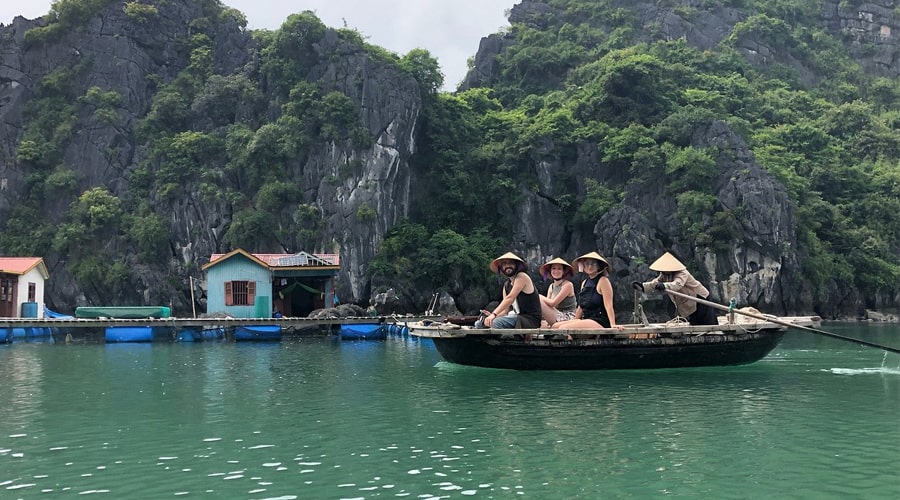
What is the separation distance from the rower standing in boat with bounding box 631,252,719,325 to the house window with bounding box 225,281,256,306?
24.8m

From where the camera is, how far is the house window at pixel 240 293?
36719 millimetres

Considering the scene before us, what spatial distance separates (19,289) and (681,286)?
104 feet

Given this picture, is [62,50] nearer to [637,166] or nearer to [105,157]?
[105,157]

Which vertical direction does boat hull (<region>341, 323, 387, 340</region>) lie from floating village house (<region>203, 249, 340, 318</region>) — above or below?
below

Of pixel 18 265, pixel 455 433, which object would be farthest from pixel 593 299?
pixel 18 265

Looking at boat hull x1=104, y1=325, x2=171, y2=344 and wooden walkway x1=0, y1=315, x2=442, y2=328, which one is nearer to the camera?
boat hull x1=104, y1=325, x2=171, y2=344

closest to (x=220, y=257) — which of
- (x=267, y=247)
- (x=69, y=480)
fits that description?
(x=267, y=247)

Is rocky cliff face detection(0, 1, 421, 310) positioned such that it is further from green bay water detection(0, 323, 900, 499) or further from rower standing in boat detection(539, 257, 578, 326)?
rower standing in boat detection(539, 257, 578, 326)

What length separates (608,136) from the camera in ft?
156

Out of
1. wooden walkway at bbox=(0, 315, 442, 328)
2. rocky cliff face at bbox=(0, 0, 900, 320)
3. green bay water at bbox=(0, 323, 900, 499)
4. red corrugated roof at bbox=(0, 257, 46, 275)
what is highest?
rocky cliff face at bbox=(0, 0, 900, 320)

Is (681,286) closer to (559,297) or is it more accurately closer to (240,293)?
(559,297)

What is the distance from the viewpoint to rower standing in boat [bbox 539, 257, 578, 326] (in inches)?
596

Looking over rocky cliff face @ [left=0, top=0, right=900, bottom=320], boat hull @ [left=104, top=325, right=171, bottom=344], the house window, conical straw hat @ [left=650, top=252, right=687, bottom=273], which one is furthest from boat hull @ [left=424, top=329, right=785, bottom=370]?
rocky cliff face @ [left=0, top=0, right=900, bottom=320]

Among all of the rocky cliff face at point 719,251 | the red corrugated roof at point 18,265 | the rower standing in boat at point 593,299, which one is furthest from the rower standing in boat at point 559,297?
the red corrugated roof at point 18,265
